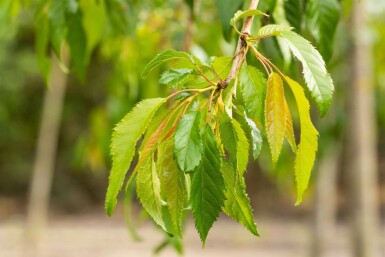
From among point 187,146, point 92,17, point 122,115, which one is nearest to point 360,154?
point 122,115

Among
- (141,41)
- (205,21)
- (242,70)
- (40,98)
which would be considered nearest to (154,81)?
(141,41)

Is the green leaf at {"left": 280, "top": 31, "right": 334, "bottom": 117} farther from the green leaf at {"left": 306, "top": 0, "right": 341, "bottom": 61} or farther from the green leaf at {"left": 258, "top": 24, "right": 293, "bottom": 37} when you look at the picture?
the green leaf at {"left": 306, "top": 0, "right": 341, "bottom": 61}

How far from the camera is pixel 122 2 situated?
139 centimetres

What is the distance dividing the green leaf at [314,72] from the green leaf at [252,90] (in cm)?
7

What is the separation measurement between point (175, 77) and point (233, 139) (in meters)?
0.10

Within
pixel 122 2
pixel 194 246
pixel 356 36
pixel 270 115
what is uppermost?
pixel 270 115

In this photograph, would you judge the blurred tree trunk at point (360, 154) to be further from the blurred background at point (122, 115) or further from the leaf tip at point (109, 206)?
the leaf tip at point (109, 206)

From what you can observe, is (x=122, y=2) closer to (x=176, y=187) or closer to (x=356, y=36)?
(x=176, y=187)

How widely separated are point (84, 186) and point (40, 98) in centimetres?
212

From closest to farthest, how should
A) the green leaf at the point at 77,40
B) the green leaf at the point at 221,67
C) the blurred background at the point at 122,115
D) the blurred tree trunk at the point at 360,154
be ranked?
1. the green leaf at the point at 221,67
2. the green leaf at the point at 77,40
3. the blurred background at the point at 122,115
4. the blurred tree trunk at the point at 360,154

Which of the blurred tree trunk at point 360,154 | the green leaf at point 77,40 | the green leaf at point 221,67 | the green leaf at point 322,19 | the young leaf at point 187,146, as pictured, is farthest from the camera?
the blurred tree trunk at point 360,154

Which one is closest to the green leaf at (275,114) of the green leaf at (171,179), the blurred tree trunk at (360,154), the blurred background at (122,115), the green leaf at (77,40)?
the green leaf at (171,179)

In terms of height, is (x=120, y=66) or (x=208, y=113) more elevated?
(x=208, y=113)

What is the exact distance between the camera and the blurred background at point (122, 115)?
145 centimetres
